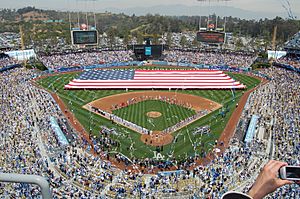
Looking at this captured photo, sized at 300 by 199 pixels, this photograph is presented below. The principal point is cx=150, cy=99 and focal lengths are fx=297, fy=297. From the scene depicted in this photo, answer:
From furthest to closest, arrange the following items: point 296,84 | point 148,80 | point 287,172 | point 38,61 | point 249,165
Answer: point 38,61 < point 148,80 < point 296,84 < point 249,165 < point 287,172

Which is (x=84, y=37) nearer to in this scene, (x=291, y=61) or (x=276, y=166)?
(x=291, y=61)

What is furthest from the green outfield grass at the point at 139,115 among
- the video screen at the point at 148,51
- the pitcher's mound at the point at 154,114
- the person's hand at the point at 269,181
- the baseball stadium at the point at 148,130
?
the person's hand at the point at 269,181

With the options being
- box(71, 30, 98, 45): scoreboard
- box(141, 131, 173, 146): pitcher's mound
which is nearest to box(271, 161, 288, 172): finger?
box(141, 131, 173, 146): pitcher's mound

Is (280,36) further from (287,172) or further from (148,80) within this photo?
(287,172)

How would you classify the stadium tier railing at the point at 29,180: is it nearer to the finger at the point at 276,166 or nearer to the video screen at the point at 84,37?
the finger at the point at 276,166

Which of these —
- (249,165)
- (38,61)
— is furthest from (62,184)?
(38,61)
